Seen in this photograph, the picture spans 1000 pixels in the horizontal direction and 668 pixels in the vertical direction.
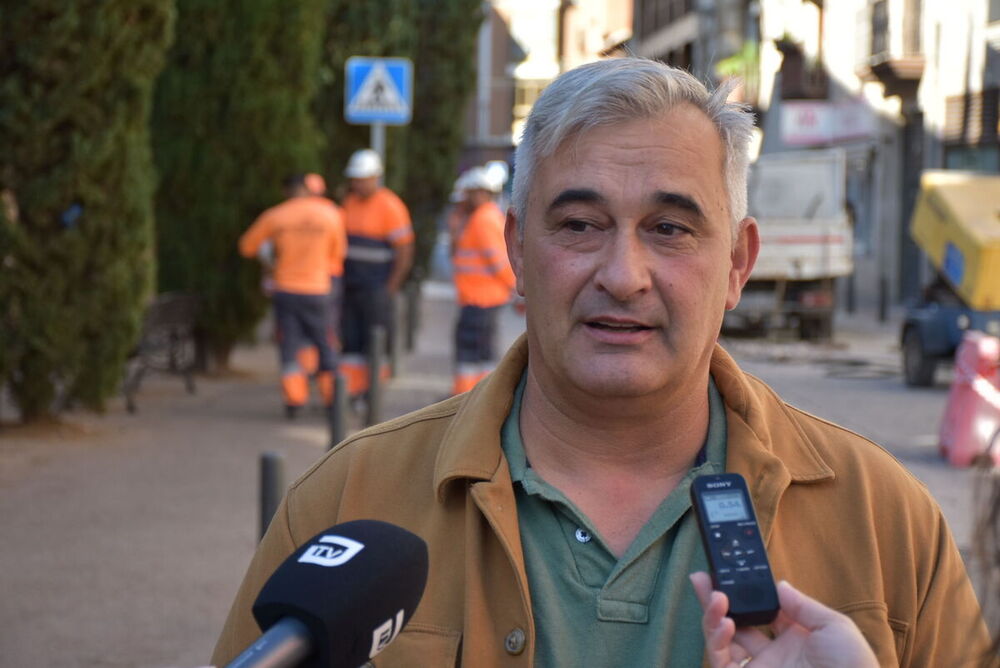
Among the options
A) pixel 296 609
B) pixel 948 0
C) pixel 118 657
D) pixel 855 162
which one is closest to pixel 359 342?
pixel 118 657

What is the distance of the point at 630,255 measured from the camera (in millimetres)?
2596

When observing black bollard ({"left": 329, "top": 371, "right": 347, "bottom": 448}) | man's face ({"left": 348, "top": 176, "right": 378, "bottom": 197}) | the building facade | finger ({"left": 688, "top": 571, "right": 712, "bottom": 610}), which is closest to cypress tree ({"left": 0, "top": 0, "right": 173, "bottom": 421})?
man's face ({"left": 348, "top": 176, "right": 378, "bottom": 197})

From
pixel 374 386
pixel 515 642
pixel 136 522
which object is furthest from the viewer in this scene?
pixel 374 386

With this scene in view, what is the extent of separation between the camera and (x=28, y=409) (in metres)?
11.6

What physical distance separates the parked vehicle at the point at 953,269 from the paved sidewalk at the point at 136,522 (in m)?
5.27

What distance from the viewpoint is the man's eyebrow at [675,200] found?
2.61 metres

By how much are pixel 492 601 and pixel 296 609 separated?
3.04 feet

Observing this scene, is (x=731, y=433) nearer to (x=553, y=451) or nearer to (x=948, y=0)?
(x=553, y=451)

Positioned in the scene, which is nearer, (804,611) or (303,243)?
(804,611)

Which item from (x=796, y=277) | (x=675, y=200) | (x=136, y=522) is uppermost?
(x=675, y=200)

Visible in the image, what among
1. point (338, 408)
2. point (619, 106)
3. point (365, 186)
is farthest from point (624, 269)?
point (365, 186)

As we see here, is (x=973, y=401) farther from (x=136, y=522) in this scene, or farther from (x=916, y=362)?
(x=136, y=522)

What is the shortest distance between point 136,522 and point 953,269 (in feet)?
31.1

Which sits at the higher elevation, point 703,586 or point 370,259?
point 703,586
